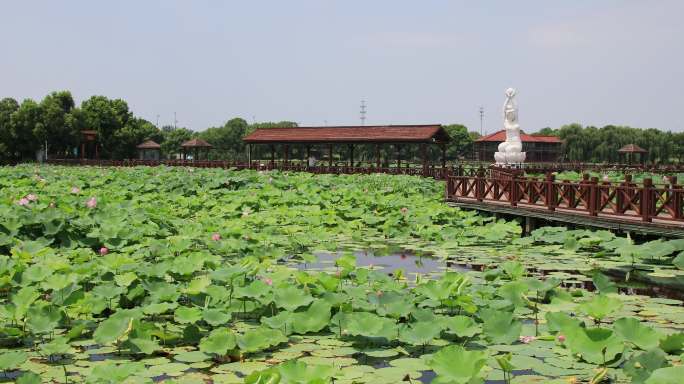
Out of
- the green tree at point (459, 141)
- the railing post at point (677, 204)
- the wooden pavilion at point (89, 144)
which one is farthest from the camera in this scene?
the green tree at point (459, 141)

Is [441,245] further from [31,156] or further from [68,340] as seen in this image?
[31,156]

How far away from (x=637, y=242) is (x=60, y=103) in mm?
42229

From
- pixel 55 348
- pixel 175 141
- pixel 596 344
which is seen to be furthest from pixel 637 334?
pixel 175 141

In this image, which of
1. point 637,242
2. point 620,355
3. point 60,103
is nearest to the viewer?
point 620,355

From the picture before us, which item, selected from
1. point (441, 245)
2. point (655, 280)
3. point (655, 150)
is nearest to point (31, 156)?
point (441, 245)

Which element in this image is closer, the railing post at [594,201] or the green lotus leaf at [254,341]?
the green lotus leaf at [254,341]

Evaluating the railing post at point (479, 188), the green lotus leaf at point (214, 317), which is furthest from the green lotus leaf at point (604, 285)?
the railing post at point (479, 188)

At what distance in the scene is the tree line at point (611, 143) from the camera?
59719 mm

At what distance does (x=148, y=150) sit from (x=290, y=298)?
44.2 meters

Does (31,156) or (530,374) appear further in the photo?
(31,156)

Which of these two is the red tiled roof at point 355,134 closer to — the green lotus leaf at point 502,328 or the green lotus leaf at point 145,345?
the green lotus leaf at point 502,328

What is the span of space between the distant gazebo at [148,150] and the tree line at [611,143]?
116 feet

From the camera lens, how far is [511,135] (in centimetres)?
2180

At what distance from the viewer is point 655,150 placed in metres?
59.7
